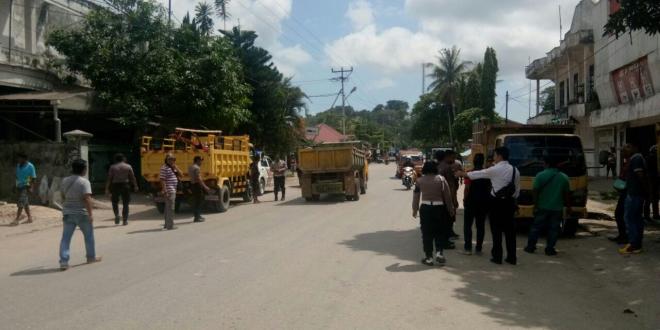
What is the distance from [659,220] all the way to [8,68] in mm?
20093

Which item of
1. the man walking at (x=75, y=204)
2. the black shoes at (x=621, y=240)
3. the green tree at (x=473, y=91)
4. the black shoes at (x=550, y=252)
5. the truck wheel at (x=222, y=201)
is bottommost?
the black shoes at (x=550, y=252)

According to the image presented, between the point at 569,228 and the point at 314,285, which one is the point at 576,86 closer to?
the point at 569,228

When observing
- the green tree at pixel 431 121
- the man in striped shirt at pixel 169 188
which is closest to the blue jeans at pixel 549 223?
the man in striped shirt at pixel 169 188

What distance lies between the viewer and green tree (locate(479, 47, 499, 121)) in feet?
159

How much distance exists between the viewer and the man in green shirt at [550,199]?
9.02 m

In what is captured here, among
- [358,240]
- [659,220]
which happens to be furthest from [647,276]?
[659,220]

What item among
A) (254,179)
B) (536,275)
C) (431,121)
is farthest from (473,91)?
(536,275)

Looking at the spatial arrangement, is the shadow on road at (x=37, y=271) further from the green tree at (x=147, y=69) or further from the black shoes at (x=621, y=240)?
the green tree at (x=147, y=69)

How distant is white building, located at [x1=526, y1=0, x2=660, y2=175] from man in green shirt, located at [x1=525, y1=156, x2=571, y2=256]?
1028 centimetres

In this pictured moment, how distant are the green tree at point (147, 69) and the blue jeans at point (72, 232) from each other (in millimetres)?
12907

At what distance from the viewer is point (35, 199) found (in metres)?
17.2

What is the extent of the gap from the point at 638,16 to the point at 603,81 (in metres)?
16.9

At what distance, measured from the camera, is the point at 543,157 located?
11172mm

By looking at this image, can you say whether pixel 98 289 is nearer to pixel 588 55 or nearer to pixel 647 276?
pixel 647 276
